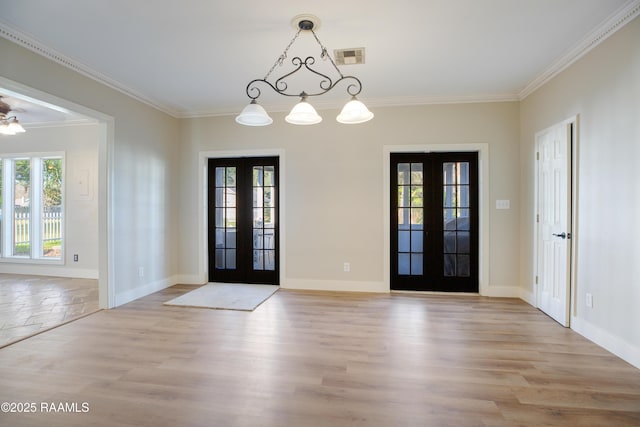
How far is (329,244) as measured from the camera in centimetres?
487

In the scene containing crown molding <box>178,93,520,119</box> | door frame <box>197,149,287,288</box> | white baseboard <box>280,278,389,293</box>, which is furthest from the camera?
door frame <box>197,149,287,288</box>

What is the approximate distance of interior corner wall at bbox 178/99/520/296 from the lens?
446 centimetres

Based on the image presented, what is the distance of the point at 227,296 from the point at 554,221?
169 inches

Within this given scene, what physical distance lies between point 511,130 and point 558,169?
1169mm

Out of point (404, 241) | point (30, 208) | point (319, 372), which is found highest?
point (30, 208)

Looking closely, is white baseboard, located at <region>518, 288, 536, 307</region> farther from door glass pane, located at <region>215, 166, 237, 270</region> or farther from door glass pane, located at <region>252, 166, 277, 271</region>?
door glass pane, located at <region>215, 166, 237, 270</region>

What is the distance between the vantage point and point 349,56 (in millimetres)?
3279

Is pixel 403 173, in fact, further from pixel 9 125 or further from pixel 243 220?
pixel 9 125

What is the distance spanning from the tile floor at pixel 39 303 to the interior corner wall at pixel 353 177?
168 cm

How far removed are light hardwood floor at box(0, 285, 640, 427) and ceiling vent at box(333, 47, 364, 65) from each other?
2882 mm

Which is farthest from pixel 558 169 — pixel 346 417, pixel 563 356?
pixel 346 417

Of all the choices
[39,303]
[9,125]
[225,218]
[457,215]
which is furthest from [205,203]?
[457,215]

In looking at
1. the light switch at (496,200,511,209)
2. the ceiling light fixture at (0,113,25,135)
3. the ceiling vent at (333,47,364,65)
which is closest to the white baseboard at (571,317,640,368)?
the light switch at (496,200,511,209)

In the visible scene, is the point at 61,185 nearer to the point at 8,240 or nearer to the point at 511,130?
the point at 8,240
